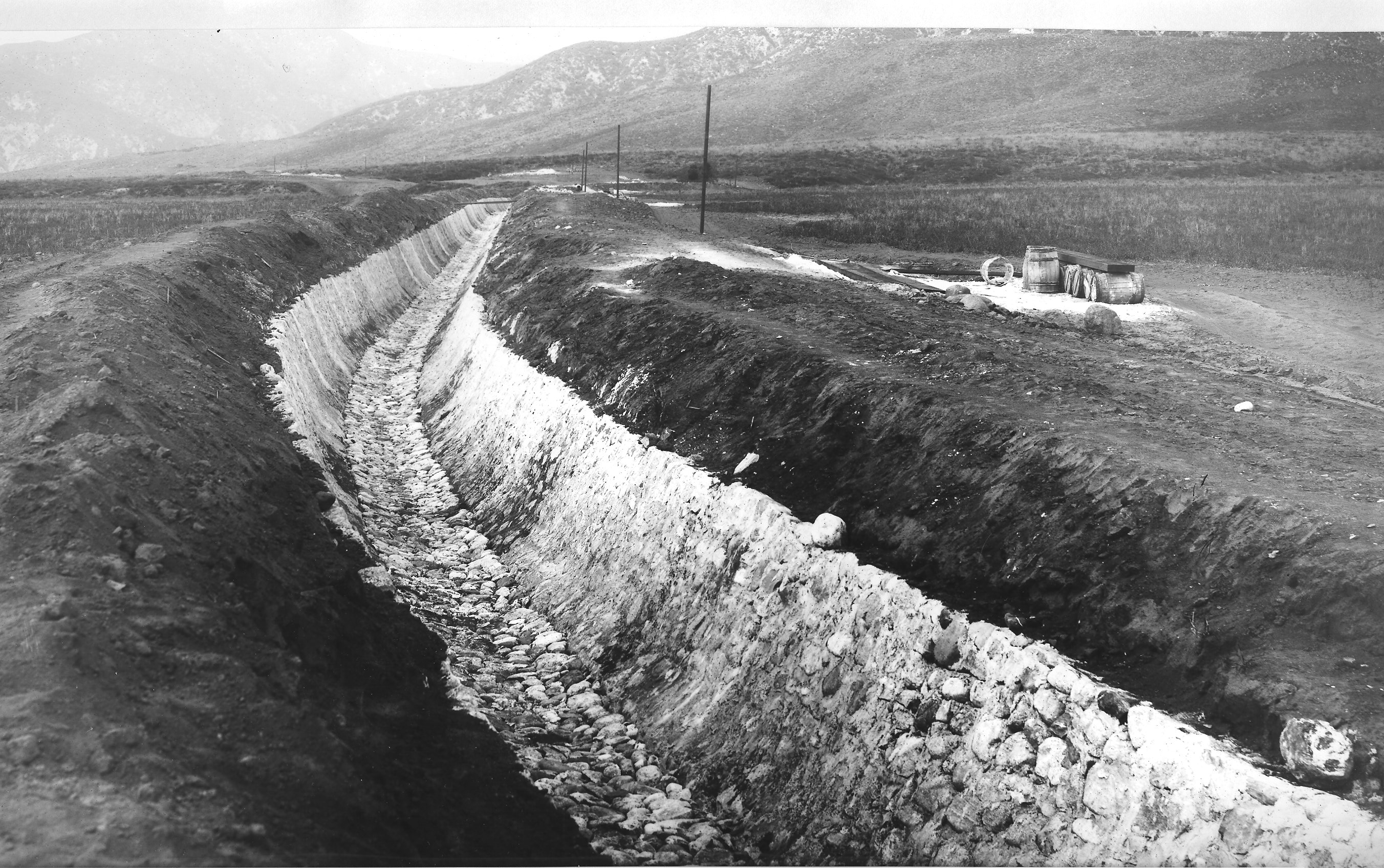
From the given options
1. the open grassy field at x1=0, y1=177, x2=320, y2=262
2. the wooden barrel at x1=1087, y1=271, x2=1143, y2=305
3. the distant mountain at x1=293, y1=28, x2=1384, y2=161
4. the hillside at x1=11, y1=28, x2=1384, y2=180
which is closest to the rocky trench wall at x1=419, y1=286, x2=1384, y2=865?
the wooden barrel at x1=1087, y1=271, x2=1143, y2=305

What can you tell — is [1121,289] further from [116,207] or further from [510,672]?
[116,207]

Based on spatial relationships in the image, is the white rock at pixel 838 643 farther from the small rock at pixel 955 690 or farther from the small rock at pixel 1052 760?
the small rock at pixel 1052 760

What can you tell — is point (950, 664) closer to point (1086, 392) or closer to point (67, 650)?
point (1086, 392)

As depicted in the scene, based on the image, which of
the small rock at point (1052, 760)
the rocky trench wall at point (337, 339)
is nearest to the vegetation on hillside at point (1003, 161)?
the small rock at point (1052, 760)

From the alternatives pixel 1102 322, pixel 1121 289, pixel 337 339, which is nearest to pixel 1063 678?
pixel 1102 322

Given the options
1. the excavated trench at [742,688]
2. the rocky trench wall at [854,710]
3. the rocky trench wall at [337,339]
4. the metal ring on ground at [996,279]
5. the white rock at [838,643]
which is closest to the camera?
the rocky trench wall at [854,710]
